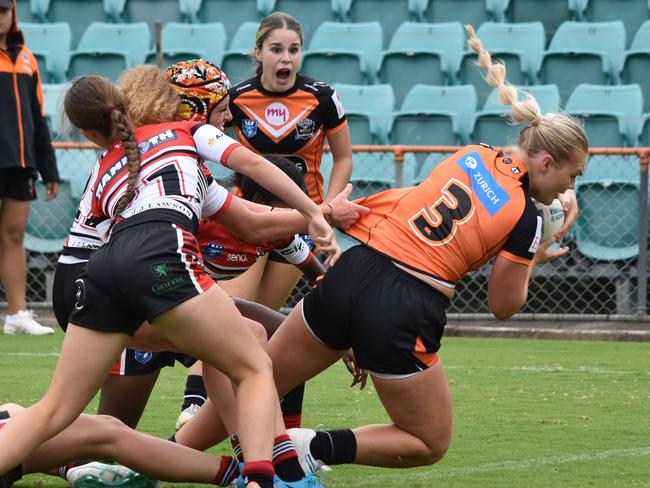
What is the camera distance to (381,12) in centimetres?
1309

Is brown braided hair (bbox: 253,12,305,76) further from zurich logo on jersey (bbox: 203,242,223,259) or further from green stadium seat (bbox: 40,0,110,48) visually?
green stadium seat (bbox: 40,0,110,48)

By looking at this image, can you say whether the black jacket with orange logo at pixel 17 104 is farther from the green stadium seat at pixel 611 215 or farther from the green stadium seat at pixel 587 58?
the green stadium seat at pixel 587 58

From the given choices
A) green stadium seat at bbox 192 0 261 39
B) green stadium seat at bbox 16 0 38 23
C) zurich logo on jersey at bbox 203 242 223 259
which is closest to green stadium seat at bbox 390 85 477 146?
green stadium seat at bbox 192 0 261 39

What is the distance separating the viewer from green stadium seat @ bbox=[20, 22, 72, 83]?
41.5 ft

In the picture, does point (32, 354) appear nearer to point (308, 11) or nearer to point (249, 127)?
point (249, 127)

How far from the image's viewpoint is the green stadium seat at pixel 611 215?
31.4 ft

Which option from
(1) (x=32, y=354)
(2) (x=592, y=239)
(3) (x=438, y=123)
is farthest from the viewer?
(3) (x=438, y=123)

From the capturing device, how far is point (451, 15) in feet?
41.9

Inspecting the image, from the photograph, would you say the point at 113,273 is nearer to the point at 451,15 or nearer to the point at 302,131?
the point at 302,131

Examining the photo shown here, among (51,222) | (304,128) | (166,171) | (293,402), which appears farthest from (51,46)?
(166,171)

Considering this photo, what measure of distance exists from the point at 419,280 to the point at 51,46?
9.59 metres

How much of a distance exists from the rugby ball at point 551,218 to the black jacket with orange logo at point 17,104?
16.2 feet

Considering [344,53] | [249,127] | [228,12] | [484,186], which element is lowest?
[344,53]

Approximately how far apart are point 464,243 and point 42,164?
5.51 metres
